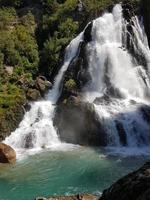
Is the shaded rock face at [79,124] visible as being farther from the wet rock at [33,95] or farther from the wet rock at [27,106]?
the wet rock at [33,95]

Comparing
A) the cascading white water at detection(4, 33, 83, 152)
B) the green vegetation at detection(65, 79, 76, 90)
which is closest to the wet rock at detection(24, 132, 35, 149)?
the cascading white water at detection(4, 33, 83, 152)

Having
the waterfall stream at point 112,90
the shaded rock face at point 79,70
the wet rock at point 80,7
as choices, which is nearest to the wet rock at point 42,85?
the waterfall stream at point 112,90

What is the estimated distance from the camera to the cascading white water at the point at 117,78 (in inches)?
1391

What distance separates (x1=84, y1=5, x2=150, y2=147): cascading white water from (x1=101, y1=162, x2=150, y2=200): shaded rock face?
90.0 ft

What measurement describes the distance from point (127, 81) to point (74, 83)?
18.0 feet

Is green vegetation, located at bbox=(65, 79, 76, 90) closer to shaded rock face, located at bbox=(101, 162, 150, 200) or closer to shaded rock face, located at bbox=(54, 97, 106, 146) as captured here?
shaded rock face, located at bbox=(54, 97, 106, 146)

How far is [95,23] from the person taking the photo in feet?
152

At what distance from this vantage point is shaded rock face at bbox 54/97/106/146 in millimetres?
34812

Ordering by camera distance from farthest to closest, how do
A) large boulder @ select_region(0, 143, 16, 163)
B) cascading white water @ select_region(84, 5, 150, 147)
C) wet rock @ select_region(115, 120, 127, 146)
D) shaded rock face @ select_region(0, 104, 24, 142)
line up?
shaded rock face @ select_region(0, 104, 24, 142), cascading white water @ select_region(84, 5, 150, 147), wet rock @ select_region(115, 120, 127, 146), large boulder @ select_region(0, 143, 16, 163)

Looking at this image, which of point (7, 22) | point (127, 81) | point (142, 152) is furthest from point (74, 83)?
point (7, 22)

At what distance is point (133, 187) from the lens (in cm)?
662

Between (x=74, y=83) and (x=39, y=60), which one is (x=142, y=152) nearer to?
(x=74, y=83)

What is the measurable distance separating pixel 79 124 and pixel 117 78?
356 inches

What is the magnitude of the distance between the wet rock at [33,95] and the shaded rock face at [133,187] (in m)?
34.6
